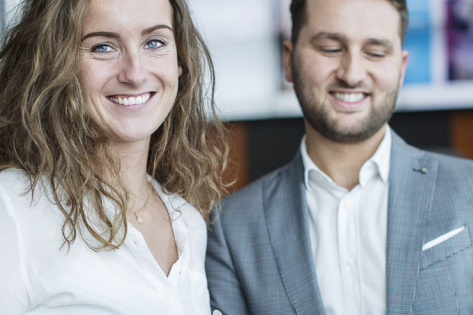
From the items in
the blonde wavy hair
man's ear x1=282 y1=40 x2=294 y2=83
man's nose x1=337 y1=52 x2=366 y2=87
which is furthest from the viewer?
man's ear x1=282 y1=40 x2=294 y2=83

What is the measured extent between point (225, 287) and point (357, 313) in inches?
15.8

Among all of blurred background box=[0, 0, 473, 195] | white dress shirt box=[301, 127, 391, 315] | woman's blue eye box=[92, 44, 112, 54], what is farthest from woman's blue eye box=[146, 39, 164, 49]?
blurred background box=[0, 0, 473, 195]

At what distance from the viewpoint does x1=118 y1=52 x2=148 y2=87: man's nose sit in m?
1.37

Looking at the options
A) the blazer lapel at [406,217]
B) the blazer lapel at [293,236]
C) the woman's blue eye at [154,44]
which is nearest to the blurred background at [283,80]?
the blazer lapel at [293,236]

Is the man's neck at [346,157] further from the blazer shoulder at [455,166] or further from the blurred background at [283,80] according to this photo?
the blurred background at [283,80]

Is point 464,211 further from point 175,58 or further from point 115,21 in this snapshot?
point 115,21

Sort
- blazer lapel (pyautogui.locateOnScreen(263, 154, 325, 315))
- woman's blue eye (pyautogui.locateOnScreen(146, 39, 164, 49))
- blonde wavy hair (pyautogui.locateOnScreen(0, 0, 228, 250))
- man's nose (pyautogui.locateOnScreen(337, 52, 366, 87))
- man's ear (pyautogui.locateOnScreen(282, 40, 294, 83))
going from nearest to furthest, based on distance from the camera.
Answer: blonde wavy hair (pyautogui.locateOnScreen(0, 0, 228, 250))
woman's blue eye (pyautogui.locateOnScreen(146, 39, 164, 49))
blazer lapel (pyautogui.locateOnScreen(263, 154, 325, 315))
man's nose (pyautogui.locateOnScreen(337, 52, 366, 87))
man's ear (pyautogui.locateOnScreen(282, 40, 294, 83))

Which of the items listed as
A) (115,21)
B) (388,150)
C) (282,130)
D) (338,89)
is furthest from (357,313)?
(282,130)

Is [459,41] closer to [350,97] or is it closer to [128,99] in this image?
[350,97]

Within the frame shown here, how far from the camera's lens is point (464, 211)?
1568 millimetres

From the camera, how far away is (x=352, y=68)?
1710mm

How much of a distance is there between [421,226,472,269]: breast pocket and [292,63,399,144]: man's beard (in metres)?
0.39

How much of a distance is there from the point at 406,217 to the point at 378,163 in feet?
0.67

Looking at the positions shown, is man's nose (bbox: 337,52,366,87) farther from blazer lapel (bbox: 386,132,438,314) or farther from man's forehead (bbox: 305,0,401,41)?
blazer lapel (bbox: 386,132,438,314)
